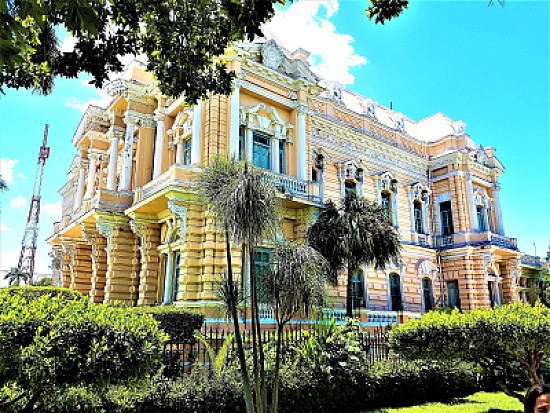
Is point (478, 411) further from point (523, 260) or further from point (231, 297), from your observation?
point (523, 260)

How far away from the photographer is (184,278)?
13.6 meters

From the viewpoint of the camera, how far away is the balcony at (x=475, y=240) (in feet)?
75.2

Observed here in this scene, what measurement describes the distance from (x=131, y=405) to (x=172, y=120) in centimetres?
1339

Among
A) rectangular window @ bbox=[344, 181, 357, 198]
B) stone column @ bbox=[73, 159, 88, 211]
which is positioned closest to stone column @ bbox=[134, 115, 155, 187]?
stone column @ bbox=[73, 159, 88, 211]

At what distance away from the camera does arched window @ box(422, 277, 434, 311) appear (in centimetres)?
2286

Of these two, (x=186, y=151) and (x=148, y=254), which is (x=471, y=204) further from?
(x=148, y=254)

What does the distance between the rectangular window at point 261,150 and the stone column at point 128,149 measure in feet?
19.8

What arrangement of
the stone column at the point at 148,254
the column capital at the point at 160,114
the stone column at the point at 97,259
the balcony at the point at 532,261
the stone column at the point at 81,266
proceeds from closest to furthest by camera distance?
the stone column at the point at 148,254
the column capital at the point at 160,114
the stone column at the point at 97,259
the stone column at the point at 81,266
the balcony at the point at 532,261

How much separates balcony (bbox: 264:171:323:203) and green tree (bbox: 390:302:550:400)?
7.09m

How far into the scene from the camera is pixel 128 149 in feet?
62.4

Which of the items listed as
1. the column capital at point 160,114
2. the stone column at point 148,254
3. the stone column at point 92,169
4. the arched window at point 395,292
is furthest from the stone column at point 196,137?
the arched window at point 395,292

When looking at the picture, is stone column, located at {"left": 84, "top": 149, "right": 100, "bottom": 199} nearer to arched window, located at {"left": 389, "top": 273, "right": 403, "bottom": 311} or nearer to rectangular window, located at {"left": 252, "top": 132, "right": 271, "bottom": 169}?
rectangular window, located at {"left": 252, "top": 132, "right": 271, "bottom": 169}

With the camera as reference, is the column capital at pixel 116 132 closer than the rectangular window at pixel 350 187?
Yes

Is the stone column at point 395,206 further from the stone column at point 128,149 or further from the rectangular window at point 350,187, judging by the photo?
the stone column at point 128,149
